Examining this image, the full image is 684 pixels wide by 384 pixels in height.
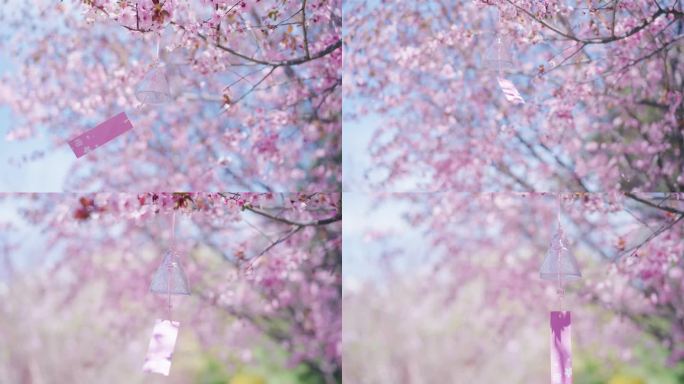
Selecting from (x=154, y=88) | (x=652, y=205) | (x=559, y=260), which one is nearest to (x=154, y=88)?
A: (x=154, y=88)

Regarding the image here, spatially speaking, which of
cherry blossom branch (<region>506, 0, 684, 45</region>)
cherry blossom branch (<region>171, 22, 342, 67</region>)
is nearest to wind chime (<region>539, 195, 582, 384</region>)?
cherry blossom branch (<region>506, 0, 684, 45</region>)

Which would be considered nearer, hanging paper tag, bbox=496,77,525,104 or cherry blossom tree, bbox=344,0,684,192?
hanging paper tag, bbox=496,77,525,104

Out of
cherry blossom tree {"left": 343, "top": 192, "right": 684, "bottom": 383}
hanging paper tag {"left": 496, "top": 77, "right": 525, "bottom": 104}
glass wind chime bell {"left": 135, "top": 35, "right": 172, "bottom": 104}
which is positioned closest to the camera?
glass wind chime bell {"left": 135, "top": 35, "right": 172, "bottom": 104}

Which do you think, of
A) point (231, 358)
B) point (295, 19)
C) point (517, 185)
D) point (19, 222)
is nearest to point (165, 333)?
point (231, 358)

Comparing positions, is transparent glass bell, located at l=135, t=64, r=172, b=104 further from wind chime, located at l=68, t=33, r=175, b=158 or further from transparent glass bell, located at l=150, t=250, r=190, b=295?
transparent glass bell, located at l=150, t=250, r=190, b=295

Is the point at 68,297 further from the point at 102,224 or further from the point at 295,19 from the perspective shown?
the point at 295,19

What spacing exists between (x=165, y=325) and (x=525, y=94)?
4.08 feet

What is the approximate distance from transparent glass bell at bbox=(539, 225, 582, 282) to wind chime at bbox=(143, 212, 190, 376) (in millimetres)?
1022

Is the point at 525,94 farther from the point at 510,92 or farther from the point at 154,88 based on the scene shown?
the point at 154,88

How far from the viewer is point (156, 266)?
2.64m

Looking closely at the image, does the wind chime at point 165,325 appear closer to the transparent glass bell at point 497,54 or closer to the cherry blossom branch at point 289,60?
the cherry blossom branch at point 289,60

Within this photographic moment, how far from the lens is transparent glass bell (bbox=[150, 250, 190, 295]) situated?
2404 mm

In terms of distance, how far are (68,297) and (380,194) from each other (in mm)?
992

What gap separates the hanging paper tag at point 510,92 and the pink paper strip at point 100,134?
1.08 meters
